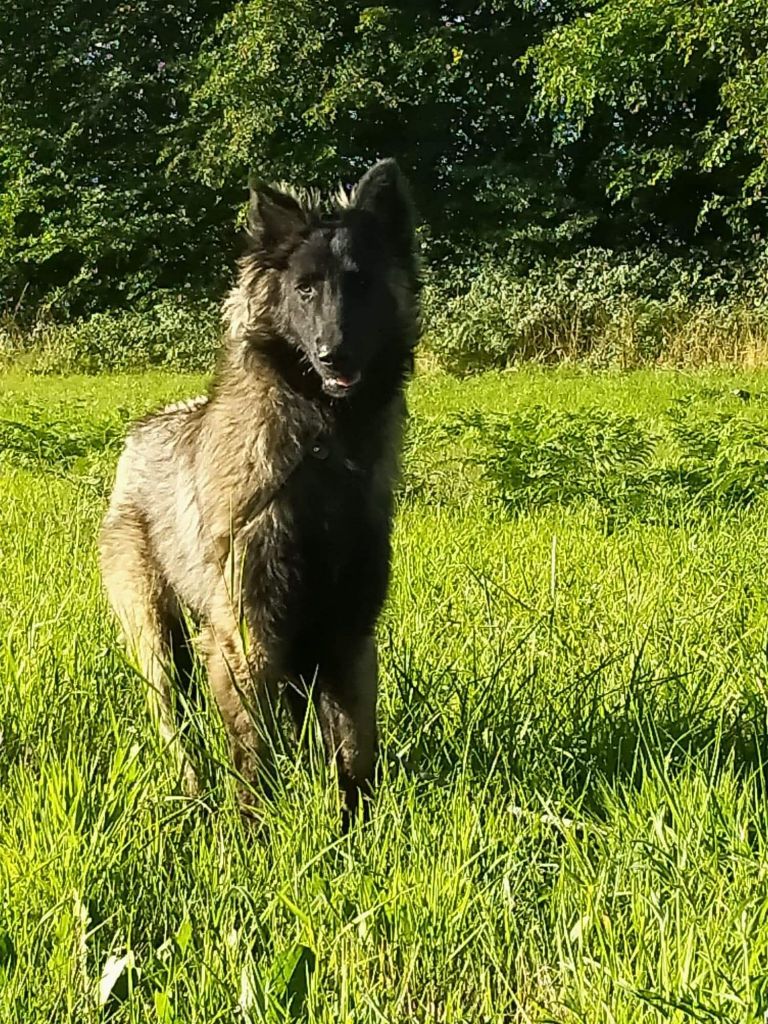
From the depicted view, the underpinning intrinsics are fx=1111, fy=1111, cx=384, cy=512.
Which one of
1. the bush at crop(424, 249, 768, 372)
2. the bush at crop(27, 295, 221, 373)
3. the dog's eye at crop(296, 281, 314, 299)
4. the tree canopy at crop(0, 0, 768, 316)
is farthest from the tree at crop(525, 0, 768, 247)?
the dog's eye at crop(296, 281, 314, 299)

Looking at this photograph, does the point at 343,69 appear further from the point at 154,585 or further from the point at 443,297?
the point at 154,585

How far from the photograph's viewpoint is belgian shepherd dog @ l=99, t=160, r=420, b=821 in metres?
2.55

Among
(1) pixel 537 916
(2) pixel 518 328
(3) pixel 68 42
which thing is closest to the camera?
(1) pixel 537 916

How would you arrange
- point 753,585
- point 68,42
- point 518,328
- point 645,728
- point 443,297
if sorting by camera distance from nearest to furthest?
point 645,728 < point 753,585 < point 518,328 < point 443,297 < point 68,42

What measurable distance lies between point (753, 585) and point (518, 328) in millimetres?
12644

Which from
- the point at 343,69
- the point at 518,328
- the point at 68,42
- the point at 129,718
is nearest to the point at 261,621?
the point at 129,718

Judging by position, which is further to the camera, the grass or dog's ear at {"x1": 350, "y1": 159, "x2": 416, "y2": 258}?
dog's ear at {"x1": 350, "y1": 159, "x2": 416, "y2": 258}

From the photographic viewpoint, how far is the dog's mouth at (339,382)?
2.71 metres

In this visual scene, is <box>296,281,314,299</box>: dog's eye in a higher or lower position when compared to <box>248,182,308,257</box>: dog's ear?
lower

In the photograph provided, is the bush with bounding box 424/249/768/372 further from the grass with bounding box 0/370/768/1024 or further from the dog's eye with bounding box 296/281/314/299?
the grass with bounding box 0/370/768/1024

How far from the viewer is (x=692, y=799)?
2002 millimetres

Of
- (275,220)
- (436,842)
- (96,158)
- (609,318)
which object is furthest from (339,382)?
(96,158)

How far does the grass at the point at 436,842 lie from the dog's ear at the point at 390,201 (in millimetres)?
1080

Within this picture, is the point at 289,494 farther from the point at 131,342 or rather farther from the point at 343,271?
the point at 131,342
